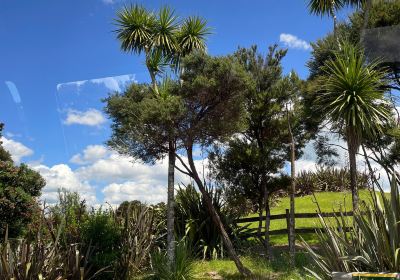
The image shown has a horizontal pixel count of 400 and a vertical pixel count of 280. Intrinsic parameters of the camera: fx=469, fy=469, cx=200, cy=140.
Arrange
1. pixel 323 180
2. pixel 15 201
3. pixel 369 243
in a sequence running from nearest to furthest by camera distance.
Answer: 1. pixel 369 243
2. pixel 15 201
3. pixel 323 180

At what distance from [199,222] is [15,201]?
21.9ft

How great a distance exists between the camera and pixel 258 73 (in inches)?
727

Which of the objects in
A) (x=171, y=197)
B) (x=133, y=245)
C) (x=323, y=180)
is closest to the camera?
(x=133, y=245)

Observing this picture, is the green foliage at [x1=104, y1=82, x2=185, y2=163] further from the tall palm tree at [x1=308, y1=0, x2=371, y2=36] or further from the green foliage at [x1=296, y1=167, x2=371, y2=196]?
the green foliage at [x1=296, y1=167, x2=371, y2=196]

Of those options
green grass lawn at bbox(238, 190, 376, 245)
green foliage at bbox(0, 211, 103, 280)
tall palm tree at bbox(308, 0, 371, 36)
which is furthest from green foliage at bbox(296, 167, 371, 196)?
green foliage at bbox(0, 211, 103, 280)

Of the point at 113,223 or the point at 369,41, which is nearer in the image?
the point at 113,223

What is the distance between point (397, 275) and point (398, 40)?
13.6m

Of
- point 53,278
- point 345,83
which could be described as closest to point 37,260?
point 53,278

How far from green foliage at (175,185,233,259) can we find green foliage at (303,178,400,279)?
32.0 ft

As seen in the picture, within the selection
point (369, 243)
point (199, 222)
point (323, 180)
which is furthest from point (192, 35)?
point (323, 180)

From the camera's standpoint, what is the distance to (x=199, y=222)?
17000 millimetres

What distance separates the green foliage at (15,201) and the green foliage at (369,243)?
13.1 m

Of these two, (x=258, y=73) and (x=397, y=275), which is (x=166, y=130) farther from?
(x=397, y=275)

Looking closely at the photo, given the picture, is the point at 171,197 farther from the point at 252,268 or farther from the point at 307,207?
the point at 307,207
